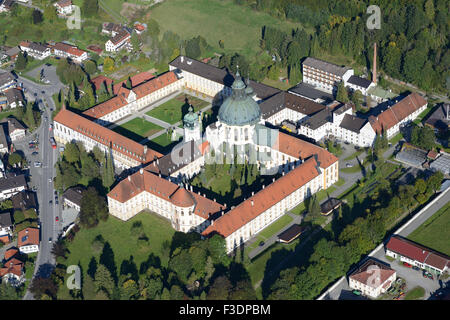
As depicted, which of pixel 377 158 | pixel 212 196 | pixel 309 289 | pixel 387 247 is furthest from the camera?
pixel 377 158

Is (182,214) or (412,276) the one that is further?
(182,214)

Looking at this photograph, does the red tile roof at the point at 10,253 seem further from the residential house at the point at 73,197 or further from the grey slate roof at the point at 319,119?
the grey slate roof at the point at 319,119

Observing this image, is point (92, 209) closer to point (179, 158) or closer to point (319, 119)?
point (179, 158)

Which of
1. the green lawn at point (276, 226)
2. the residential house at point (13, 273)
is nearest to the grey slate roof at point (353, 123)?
the green lawn at point (276, 226)

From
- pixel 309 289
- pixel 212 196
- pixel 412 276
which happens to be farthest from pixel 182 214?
pixel 412 276

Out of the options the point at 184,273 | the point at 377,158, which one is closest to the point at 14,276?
the point at 184,273

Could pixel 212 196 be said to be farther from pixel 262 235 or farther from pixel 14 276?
pixel 14 276

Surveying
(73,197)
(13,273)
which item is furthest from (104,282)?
(73,197)

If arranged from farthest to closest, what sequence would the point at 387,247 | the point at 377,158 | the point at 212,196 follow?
the point at 377,158 < the point at 212,196 < the point at 387,247
